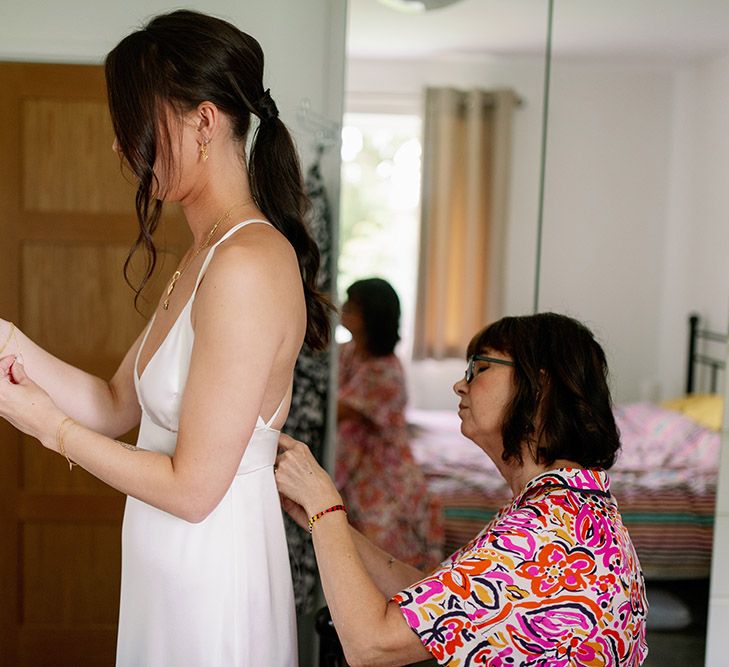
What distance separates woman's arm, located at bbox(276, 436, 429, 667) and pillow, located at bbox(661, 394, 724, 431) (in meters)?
1.32

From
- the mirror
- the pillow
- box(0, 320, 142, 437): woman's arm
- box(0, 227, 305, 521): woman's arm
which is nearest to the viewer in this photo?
box(0, 227, 305, 521): woman's arm

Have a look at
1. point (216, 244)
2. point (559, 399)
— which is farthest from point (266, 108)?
point (559, 399)

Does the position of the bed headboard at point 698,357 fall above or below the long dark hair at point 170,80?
below

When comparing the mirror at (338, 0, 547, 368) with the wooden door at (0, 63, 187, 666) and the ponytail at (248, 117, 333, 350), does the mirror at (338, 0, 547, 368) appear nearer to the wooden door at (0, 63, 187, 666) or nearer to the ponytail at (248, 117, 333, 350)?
the wooden door at (0, 63, 187, 666)

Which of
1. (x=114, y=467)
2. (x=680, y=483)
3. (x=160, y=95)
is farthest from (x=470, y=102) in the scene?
(x=114, y=467)

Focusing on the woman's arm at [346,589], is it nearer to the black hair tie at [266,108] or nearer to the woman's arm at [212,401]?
the woman's arm at [212,401]

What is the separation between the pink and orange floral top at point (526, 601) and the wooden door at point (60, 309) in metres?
1.68

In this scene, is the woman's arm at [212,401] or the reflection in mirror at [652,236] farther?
the reflection in mirror at [652,236]

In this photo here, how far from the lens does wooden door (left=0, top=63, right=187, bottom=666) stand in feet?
8.34

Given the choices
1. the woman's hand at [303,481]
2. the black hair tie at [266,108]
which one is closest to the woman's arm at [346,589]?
the woman's hand at [303,481]

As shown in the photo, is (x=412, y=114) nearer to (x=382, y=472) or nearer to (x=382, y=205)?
(x=382, y=205)

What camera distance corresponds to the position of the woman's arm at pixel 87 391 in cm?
128

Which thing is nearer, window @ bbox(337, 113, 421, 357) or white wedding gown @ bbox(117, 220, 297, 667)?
white wedding gown @ bbox(117, 220, 297, 667)

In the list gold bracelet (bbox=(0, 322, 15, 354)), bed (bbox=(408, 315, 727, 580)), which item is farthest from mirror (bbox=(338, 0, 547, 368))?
gold bracelet (bbox=(0, 322, 15, 354))
